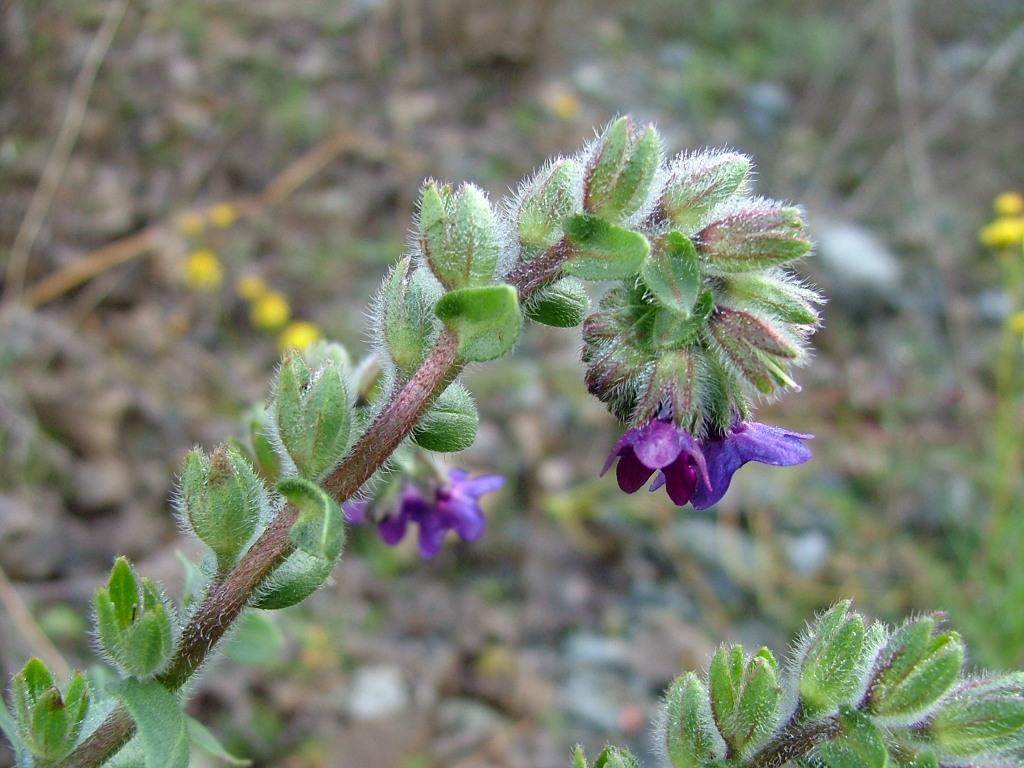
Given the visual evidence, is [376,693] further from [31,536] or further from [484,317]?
[484,317]

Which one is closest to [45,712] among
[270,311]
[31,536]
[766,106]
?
[31,536]

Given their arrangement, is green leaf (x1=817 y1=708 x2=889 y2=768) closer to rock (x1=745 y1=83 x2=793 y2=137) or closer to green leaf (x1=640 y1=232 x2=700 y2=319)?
green leaf (x1=640 y1=232 x2=700 y2=319)

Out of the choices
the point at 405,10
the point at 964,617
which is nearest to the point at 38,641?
the point at 964,617

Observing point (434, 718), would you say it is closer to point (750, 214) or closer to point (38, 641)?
point (38, 641)

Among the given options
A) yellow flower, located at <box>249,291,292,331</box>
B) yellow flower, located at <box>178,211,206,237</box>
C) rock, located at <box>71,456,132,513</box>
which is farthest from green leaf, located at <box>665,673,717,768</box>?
yellow flower, located at <box>178,211,206,237</box>

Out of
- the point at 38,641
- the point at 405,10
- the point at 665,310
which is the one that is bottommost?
the point at 38,641

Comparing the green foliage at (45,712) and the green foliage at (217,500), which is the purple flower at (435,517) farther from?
the green foliage at (45,712)
